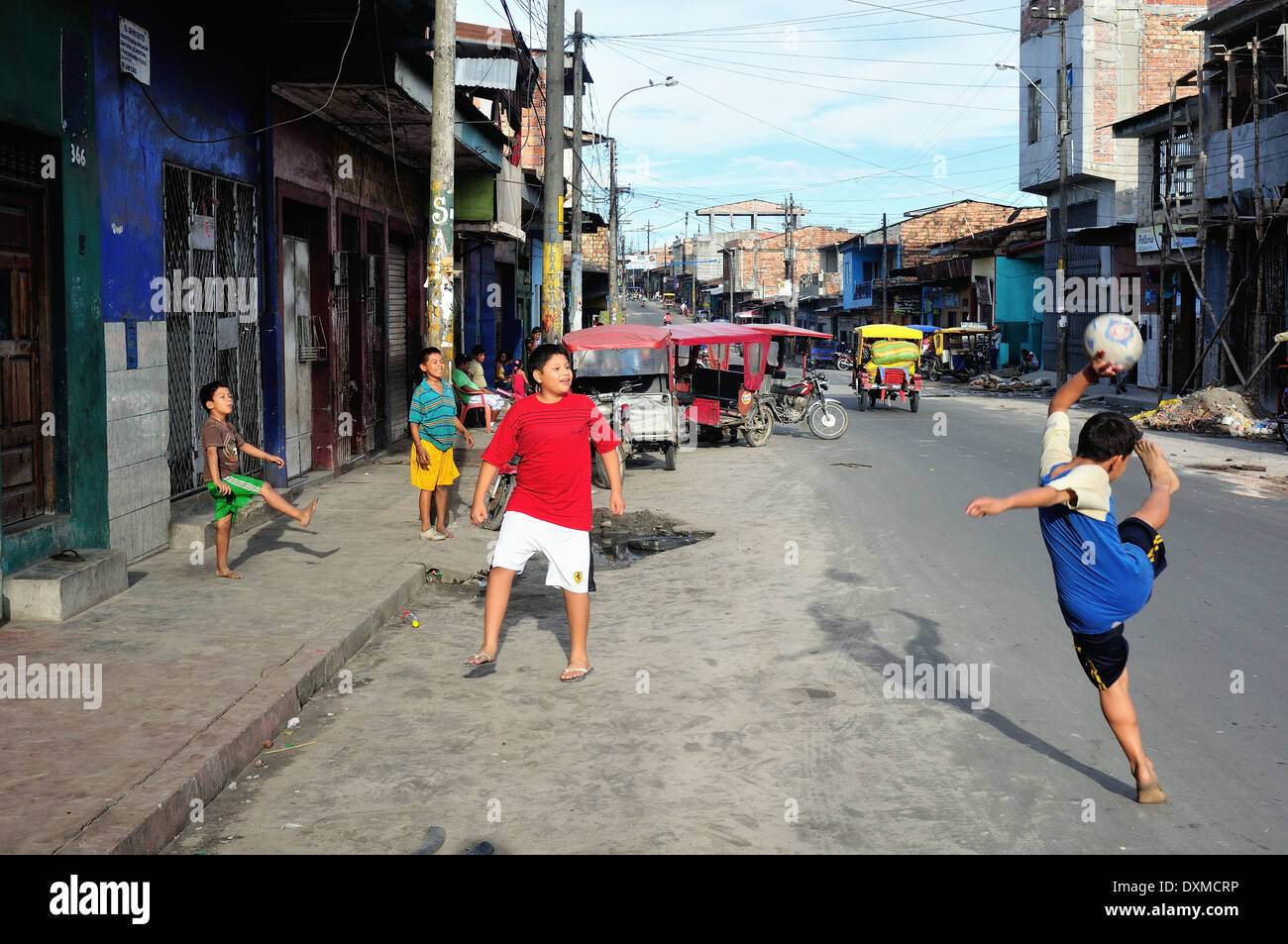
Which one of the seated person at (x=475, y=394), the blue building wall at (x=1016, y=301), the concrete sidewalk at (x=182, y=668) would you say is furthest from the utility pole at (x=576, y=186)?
the blue building wall at (x=1016, y=301)

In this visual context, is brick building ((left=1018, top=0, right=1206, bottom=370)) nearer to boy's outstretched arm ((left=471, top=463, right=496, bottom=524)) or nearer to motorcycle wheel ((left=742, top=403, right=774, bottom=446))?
motorcycle wheel ((left=742, top=403, right=774, bottom=446))

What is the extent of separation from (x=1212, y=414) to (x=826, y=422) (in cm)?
781

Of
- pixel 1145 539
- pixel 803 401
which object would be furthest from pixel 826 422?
pixel 1145 539

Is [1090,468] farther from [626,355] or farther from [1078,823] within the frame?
[626,355]

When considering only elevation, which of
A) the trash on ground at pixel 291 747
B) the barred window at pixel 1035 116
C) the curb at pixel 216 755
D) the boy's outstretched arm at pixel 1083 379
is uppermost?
the barred window at pixel 1035 116

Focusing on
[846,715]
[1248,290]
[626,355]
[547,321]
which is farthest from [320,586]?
[1248,290]

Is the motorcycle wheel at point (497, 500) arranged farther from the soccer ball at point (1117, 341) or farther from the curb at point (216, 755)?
the soccer ball at point (1117, 341)

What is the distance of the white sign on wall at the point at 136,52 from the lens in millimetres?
9016

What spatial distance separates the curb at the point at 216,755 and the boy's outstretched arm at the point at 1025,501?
10.4 feet

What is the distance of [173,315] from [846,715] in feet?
23.6

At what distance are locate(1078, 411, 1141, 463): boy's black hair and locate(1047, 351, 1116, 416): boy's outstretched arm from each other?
0.15 m

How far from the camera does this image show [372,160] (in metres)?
17.2

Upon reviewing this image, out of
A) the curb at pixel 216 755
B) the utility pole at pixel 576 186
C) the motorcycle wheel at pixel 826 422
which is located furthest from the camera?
the utility pole at pixel 576 186

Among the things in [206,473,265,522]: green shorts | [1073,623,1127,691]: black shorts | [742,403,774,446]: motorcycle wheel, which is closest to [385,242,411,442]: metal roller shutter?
[742,403,774,446]: motorcycle wheel
